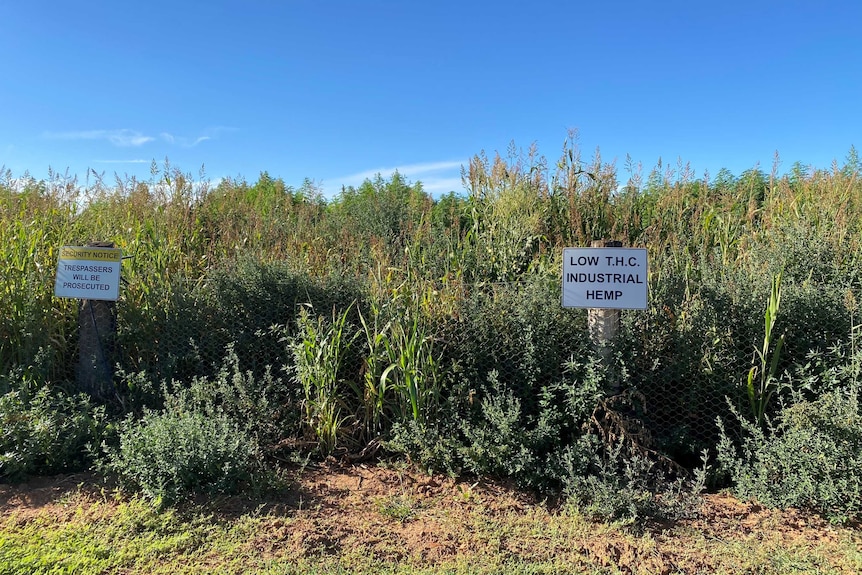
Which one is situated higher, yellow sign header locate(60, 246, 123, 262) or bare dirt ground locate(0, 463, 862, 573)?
yellow sign header locate(60, 246, 123, 262)

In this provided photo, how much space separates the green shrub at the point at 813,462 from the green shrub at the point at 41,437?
3.68 meters

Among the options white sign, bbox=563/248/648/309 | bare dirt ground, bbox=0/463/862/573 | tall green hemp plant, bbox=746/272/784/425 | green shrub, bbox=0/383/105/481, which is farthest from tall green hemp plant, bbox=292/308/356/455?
tall green hemp plant, bbox=746/272/784/425

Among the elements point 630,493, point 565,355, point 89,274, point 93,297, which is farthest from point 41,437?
point 630,493

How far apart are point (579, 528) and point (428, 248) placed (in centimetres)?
283

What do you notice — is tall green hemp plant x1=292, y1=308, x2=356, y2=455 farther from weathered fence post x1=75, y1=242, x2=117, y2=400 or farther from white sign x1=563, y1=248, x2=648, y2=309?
weathered fence post x1=75, y1=242, x2=117, y2=400

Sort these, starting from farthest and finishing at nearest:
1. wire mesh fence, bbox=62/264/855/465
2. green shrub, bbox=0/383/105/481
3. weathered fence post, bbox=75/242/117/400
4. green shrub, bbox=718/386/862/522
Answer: weathered fence post, bbox=75/242/117/400
wire mesh fence, bbox=62/264/855/465
green shrub, bbox=0/383/105/481
green shrub, bbox=718/386/862/522

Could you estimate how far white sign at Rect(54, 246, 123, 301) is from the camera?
151 inches

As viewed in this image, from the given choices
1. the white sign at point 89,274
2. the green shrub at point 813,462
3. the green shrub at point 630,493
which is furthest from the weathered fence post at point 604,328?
the white sign at point 89,274

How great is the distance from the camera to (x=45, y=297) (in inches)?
157

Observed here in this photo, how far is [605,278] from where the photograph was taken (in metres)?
3.21

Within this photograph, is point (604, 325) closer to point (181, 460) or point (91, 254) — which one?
point (181, 460)

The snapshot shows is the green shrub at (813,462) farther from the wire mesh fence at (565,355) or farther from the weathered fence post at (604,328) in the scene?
the weathered fence post at (604,328)

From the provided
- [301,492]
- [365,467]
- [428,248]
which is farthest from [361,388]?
[428,248]

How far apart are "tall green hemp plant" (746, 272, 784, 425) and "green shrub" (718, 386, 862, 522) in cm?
21
